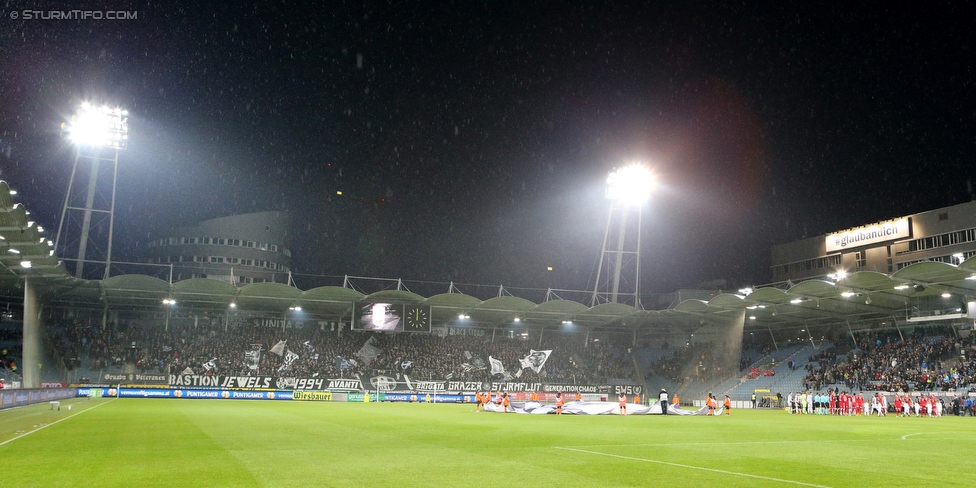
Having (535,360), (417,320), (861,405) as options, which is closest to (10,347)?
(417,320)

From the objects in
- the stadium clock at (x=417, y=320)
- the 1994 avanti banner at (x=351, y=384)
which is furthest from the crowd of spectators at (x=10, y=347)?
the stadium clock at (x=417, y=320)

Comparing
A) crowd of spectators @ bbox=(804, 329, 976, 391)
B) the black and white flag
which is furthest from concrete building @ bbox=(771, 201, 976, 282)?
the black and white flag

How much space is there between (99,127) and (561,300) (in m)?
33.7

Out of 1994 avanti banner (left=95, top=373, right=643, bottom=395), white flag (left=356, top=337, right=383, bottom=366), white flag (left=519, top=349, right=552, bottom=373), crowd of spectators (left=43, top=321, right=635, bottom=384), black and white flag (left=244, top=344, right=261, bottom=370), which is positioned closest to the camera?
1994 avanti banner (left=95, top=373, right=643, bottom=395)

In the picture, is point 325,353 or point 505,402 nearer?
point 505,402

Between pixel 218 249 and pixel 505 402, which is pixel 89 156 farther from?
pixel 505 402

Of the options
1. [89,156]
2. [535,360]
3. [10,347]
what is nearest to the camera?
[89,156]

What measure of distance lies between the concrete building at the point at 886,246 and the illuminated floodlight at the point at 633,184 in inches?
979

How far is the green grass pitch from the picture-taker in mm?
9664

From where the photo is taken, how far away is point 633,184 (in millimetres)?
52219

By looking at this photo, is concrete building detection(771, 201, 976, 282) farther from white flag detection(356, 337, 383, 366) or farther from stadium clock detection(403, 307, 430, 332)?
white flag detection(356, 337, 383, 366)

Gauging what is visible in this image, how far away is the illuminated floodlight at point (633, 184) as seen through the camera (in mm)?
52156

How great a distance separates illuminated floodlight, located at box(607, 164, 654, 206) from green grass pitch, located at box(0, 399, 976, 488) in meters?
33.4

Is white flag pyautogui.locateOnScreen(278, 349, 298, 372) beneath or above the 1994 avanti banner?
above
